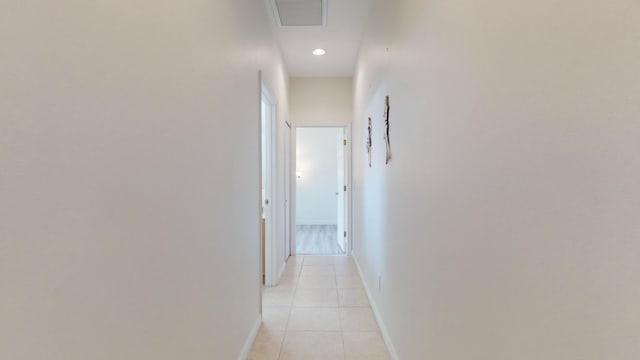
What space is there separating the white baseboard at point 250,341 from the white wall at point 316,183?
614cm

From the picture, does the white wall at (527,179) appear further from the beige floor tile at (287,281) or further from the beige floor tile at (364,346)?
the beige floor tile at (287,281)

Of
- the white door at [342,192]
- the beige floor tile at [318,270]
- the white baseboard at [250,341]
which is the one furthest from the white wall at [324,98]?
the white baseboard at [250,341]

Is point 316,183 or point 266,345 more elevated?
point 316,183

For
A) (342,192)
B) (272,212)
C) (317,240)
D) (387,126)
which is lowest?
(317,240)

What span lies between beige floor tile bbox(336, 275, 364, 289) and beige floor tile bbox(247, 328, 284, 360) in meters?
1.21

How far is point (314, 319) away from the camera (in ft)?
9.41

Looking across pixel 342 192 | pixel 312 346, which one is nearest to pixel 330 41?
pixel 342 192

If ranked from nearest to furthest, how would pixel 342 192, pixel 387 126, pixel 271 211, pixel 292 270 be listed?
pixel 387 126 < pixel 271 211 < pixel 292 270 < pixel 342 192

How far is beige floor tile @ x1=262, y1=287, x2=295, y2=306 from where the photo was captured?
10.6 ft

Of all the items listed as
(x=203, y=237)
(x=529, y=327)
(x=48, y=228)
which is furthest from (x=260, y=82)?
(x=529, y=327)

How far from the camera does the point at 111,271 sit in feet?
2.80

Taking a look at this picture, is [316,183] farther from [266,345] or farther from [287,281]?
[266,345]

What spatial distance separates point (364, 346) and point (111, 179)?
2122 mm

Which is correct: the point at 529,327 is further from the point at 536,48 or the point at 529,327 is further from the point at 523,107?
the point at 536,48
